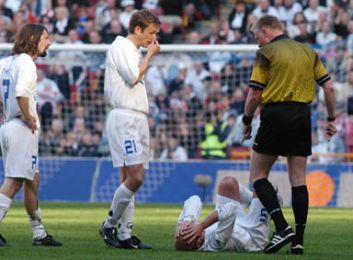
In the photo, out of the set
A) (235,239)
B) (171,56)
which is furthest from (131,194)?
(171,56)

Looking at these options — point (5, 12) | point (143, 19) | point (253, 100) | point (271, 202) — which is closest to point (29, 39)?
point (143, 19)

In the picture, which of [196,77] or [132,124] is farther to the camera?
[196,77]

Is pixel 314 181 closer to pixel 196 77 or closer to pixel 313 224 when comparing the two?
pixel 196 77

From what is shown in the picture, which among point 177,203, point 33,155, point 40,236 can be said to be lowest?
point 177,203

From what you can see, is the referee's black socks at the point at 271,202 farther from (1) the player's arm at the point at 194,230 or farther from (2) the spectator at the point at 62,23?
(2) the spectator at the point at 62,23

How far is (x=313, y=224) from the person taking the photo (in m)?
16.7

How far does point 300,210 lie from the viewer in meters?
11.9

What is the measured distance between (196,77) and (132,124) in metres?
12.8

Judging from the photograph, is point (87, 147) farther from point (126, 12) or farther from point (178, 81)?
point (126, 12)

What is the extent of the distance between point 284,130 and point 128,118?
160cm

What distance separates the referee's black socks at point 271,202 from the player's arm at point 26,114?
226 cm

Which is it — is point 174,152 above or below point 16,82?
below

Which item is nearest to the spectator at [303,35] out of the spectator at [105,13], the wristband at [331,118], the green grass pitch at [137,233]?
the spectator at [105,13]

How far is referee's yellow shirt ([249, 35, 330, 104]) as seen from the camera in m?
11.9
